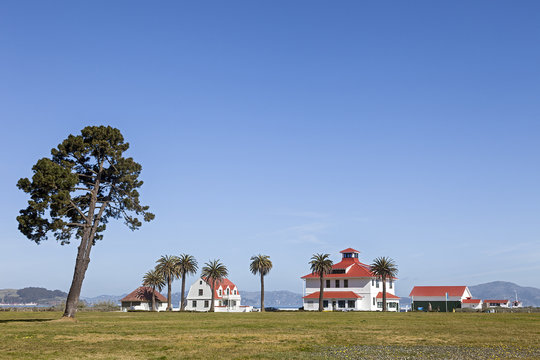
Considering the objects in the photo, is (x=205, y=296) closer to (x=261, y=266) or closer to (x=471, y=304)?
(x=261, y=266)

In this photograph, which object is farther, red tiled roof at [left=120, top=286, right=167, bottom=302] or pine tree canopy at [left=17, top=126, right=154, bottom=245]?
red tiled roof at [left=120, top=286, right=167, bottom=302]

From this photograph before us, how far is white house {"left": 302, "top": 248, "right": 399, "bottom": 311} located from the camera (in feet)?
384

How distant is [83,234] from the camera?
52.9 metres

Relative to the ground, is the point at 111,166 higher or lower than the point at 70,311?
higher

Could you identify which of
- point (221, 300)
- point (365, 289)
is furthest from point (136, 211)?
point (221, 300)

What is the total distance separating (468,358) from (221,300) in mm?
122076

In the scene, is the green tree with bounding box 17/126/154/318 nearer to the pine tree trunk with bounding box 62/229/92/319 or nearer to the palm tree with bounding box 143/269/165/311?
the pine tree trunk with bounding box 62/229/92/319

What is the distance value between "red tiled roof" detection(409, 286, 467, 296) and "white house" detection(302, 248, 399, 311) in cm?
2183

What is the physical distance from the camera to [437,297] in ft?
Result: 470

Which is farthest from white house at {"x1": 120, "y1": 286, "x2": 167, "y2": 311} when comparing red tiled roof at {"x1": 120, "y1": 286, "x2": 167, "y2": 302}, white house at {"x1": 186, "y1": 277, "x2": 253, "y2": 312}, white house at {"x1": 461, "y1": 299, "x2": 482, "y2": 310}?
white house at {"x1": 461, "y1": 299, "x2": 482, "y2": 310}

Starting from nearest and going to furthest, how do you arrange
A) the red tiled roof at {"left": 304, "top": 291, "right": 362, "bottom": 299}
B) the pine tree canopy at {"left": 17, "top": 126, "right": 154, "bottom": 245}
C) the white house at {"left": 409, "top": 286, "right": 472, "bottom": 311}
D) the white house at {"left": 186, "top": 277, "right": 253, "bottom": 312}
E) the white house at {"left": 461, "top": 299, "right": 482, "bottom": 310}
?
the pine tree canopy at {"left": 17, "top": 126, "right": 154, "bottom": 245}
the red tiled roof at {"left": 304, "top": 291, "right": 362, "bottom": 299}
the white house at {"left": 186, "top": 277, "right": 253, "bottom": 312}
the white house at {"left": 409, "top": 286, "right": 472, "bottom": 311}
the white house at {"left": 461, "top": 299, "right": 482, "bottom": 310}

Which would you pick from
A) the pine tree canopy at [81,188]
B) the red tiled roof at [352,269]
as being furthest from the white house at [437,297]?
the pine tree canopy at [81,188]

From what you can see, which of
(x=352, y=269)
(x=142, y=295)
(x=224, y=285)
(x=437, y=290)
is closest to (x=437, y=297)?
(x=437, y=290)

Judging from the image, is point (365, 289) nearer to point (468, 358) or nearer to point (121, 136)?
point (121, 136)
